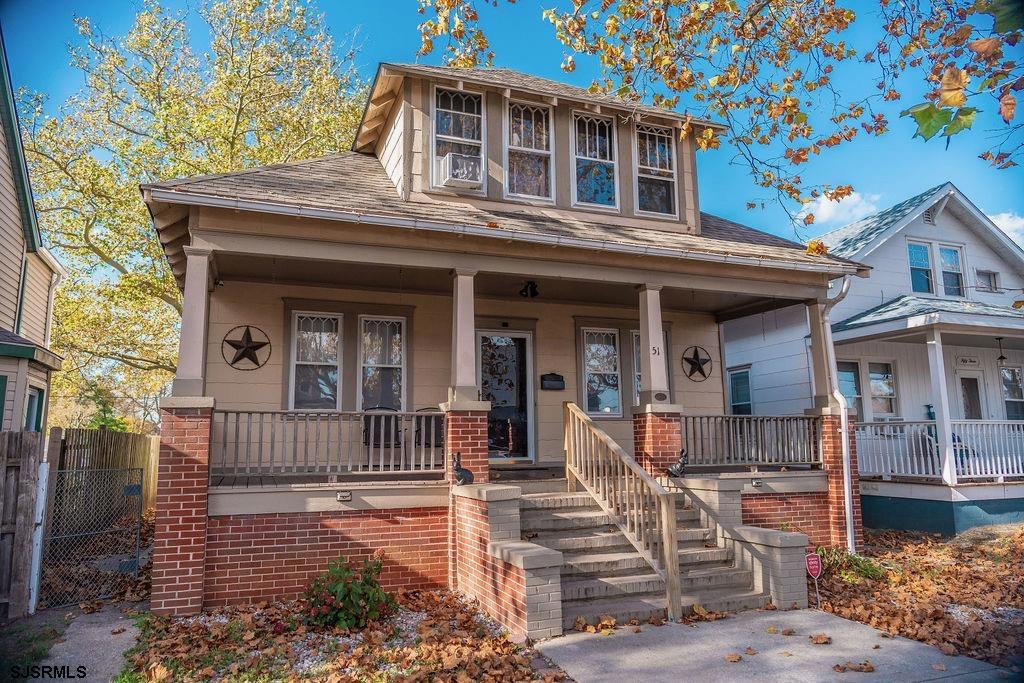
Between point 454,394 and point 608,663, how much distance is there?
370 cm

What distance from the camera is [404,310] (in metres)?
10.3

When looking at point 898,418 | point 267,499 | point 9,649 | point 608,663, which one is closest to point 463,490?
point 267,499

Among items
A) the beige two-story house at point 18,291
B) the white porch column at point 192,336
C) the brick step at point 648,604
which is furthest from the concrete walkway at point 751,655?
the beige two-story house at point 18,291

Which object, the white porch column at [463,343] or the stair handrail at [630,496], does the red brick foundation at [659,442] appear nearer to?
the stair handrail at [630,496]

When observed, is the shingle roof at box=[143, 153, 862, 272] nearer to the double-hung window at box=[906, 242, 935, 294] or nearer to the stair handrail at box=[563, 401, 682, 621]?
the stair handrail at box=[563, 401, 682, 621]

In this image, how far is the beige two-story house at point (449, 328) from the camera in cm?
747

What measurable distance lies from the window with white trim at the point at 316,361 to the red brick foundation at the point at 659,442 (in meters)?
4.40

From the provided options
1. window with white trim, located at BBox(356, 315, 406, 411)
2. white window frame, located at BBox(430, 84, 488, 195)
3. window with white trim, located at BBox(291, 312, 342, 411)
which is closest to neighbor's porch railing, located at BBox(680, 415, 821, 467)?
window with white trim, located at BBox(356, 315, 406, 411)

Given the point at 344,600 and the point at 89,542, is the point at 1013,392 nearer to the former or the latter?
the point at 344,600

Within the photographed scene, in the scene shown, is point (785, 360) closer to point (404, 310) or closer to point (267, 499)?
point (404, 310)

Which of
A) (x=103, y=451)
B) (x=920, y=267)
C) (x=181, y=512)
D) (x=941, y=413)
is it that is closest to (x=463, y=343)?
(x=181, y=512)

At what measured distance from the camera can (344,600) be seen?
6.48 metres

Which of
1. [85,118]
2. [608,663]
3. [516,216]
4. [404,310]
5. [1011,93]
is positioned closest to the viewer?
[1011,93]

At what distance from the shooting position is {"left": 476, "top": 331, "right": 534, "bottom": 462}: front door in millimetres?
10875
